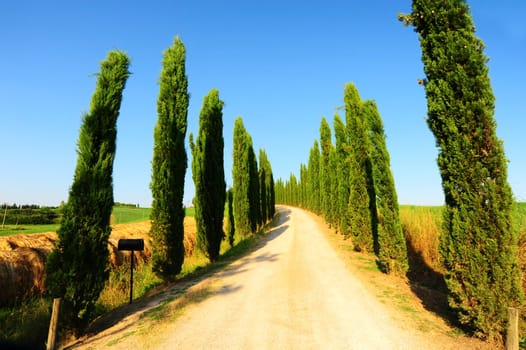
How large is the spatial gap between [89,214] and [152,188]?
127 inches

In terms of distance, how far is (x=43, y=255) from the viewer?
7.09m

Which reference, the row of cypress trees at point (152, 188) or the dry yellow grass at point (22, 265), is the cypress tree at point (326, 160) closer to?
the row of cypress trees at point (152, 188)

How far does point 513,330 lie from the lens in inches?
161

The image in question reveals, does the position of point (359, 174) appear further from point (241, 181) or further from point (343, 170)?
point (241, 181)

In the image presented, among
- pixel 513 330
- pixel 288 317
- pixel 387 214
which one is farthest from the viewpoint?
pixel 387 214

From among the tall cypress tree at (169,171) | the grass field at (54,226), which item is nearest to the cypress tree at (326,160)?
the grass field at (54,226)

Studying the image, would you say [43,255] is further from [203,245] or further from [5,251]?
[203,245]

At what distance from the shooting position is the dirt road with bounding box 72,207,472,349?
4.47m

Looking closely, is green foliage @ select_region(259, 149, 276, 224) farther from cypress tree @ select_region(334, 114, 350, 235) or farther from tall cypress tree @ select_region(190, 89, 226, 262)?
tall cypress tree @ select_region(190, 89, 226, 262)

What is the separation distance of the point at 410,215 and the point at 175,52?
1179 centimetres

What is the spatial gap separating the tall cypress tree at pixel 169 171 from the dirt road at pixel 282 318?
1.52m

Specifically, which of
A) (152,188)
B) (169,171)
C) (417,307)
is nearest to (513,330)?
(417,307)

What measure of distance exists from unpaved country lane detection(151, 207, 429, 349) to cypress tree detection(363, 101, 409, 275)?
1427mm

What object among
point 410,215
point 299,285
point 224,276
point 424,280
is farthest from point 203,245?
point 410,215
